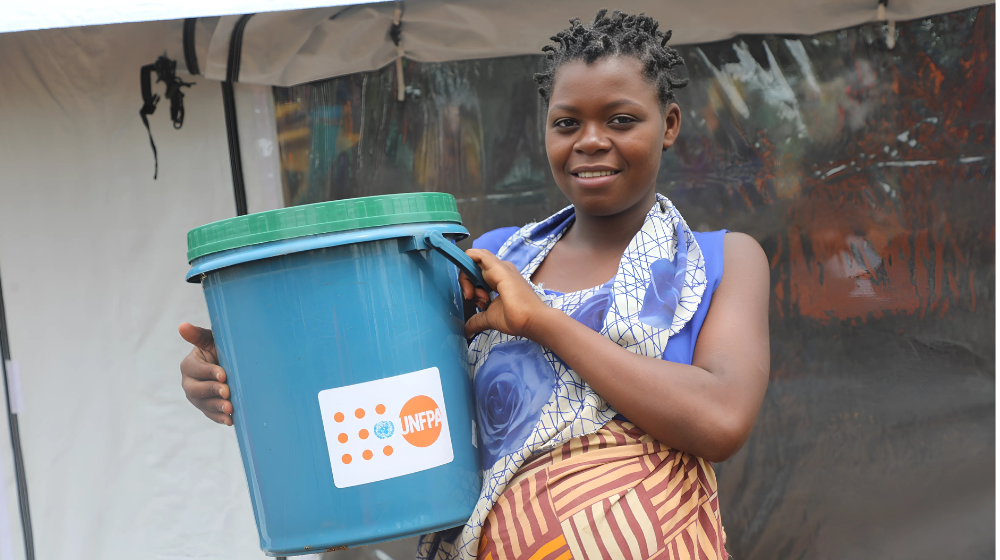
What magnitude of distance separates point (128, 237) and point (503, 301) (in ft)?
6.19

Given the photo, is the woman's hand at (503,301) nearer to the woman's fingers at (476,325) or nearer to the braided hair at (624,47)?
the woman's fingers at (476,325)

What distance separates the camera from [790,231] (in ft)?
7.95

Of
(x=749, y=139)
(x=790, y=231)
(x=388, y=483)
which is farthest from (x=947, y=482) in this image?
(x=388, y=483)

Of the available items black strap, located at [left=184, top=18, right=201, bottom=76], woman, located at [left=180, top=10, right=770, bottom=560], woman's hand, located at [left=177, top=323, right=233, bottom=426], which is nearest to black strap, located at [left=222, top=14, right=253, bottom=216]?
black strap, located at [left=184, top=18, right=201, bottom=76]

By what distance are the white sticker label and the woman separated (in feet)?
0.49

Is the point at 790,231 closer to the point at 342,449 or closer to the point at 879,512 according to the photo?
the point at 879,512

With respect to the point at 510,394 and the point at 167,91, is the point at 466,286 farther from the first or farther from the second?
the point at 167,91

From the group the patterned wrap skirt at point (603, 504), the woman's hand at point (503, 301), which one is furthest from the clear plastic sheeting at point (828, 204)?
the patterned wrap skirt at point (603, 504)

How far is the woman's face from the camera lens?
4.24 feet

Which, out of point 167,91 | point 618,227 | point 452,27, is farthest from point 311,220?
point 167,91

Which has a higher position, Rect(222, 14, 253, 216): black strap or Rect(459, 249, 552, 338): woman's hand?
Rect(222, 14, 253, 216): black strap

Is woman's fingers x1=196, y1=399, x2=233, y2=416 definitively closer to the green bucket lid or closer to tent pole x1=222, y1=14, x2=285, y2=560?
the green bucket lid

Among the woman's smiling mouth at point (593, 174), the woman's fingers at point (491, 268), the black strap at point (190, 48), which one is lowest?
the woman's fingers at point (491, 268)

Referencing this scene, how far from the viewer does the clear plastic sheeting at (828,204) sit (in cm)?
227
